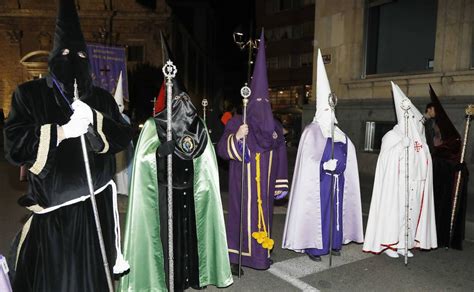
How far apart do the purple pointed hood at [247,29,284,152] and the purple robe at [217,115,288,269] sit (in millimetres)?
53

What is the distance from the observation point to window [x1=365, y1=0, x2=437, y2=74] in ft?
34.6

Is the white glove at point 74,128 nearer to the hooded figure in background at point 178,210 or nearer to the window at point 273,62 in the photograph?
the hooded figure in background at point 178,210

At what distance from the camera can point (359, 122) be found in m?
A: 11.5

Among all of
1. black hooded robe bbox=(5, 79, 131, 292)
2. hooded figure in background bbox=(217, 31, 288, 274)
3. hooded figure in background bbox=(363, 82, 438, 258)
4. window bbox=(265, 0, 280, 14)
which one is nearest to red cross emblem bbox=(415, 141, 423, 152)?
hooded figure in background bbox=(363, 82, 438, 258)

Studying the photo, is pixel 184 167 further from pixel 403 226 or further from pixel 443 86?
pixel 443 86

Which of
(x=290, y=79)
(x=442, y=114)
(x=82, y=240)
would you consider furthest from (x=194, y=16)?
(x=82, y=240)

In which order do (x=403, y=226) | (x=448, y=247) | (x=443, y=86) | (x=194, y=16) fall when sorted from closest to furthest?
(x=403, y=226) → (x=448, y=247) → (x=443, y=86) → (x=194, y=16)

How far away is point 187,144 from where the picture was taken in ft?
11.7

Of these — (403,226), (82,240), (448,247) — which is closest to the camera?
(82,240)

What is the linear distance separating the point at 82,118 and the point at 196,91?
38.3m

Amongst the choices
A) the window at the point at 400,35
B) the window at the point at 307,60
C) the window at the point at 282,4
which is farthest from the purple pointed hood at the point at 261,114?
the window at the point at 282,4

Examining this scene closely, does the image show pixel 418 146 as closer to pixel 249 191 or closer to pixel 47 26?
pixel 249 191

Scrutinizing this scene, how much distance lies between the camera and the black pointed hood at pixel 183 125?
355cm

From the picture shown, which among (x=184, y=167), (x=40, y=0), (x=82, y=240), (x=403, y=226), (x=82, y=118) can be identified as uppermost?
(x=40, y=0)
